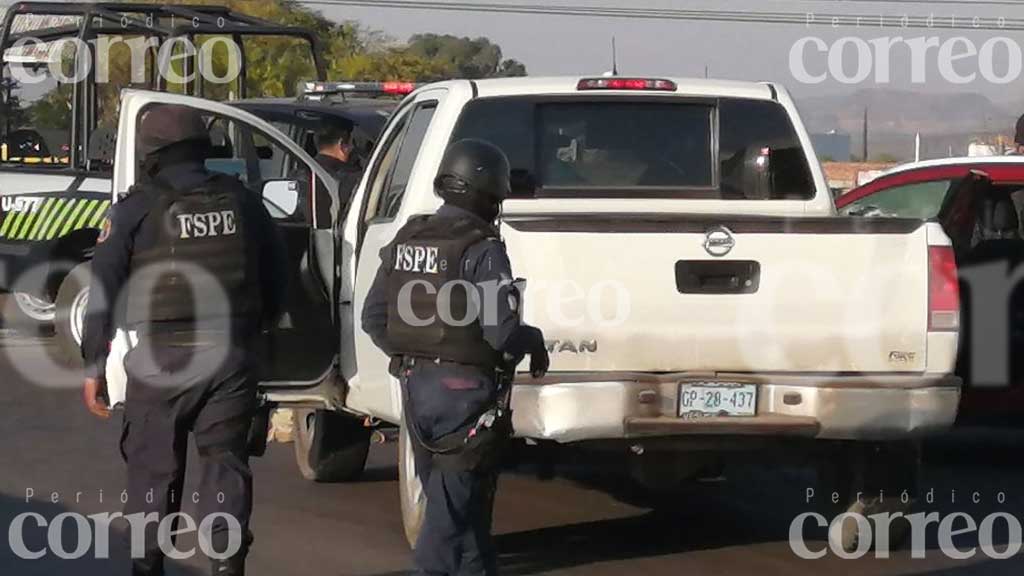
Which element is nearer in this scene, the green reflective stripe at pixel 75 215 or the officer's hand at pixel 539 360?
the officer's hand at pixel 539 360

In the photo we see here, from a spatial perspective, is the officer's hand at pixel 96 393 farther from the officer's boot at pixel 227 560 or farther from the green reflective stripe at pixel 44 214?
the green reflective stripe at pixel 44 214

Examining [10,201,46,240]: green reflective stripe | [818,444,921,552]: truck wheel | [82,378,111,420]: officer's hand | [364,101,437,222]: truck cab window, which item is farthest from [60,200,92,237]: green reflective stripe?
[82,378,111,420]: officer's hand

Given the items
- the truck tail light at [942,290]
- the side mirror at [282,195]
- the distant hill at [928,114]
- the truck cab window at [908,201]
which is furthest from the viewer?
the distant hill at [928,114]

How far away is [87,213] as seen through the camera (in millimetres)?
16688

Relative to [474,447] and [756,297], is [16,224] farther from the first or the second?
[474,447]

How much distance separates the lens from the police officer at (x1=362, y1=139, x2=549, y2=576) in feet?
19.9

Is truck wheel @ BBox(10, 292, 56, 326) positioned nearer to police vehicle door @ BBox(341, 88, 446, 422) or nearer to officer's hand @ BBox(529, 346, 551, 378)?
police vehicle door @ BBox(341, 88, 446, 422)

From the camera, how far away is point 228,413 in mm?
6777

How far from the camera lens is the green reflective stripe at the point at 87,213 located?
54.7ft

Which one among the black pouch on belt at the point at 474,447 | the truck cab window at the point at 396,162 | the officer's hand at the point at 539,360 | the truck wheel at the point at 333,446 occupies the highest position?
the truck cab window at the point at 396,162

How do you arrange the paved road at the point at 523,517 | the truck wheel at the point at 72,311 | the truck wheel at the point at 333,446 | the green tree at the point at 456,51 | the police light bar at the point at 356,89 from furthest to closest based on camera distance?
the green tree at the point at 456,51 → the police light bar at the point at 356,89 → the truck wheel at the point at 72,311 → the truck wheel at the point at 333,446 → the paved road at the point at 523,517

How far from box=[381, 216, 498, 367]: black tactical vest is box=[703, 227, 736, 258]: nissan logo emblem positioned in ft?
5.68

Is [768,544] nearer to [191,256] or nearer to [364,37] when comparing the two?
[191,256]

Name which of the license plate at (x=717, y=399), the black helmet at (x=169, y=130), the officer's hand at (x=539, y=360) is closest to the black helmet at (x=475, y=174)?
the officer's hand at (x=539, y=360)
